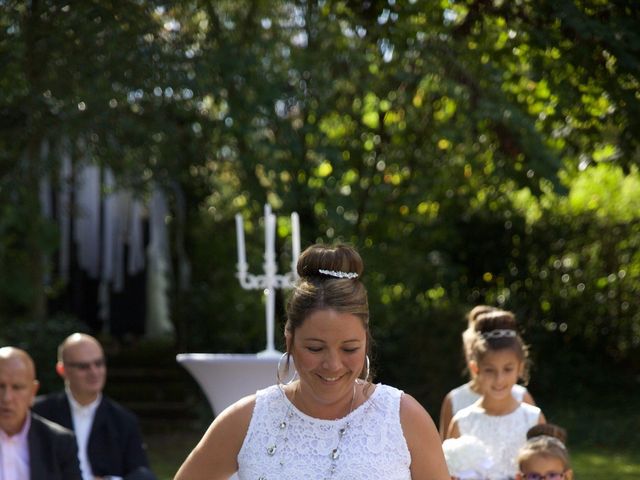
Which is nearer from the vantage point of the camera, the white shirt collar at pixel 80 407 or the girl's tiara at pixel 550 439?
the girl's tiara at pixel 550 439

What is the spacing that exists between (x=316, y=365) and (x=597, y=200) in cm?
1264

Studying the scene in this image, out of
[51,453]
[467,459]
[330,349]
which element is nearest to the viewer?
[330,349]

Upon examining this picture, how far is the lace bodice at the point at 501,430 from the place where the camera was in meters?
6.20

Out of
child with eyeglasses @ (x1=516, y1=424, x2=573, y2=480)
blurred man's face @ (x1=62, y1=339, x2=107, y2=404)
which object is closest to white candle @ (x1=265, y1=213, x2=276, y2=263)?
blurred man's face @ (x1=62, y1=339, x2=107, y2=404)

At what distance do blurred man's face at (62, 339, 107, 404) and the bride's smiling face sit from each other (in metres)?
3.97

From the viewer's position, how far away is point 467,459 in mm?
5996

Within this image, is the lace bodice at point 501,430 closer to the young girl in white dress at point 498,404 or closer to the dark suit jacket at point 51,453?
the young girl in white dress at point 498,404

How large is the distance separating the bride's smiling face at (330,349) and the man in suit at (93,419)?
3.94 metres

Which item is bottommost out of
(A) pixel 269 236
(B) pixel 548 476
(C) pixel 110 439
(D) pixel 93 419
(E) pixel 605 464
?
(E) pixel 605 464

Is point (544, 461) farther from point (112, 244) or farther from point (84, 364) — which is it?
point (112, 244)

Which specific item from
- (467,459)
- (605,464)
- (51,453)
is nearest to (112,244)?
(605,464)

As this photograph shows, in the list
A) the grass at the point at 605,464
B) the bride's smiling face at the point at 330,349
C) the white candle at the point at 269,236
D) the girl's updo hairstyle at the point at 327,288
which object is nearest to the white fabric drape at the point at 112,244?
the grass at the point at 605,464

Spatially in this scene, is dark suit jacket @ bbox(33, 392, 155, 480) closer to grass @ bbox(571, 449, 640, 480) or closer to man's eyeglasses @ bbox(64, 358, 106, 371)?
man's eyeglasses @ bbox(64, 358, 106, 371)

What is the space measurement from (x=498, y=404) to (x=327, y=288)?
3.20 meters
